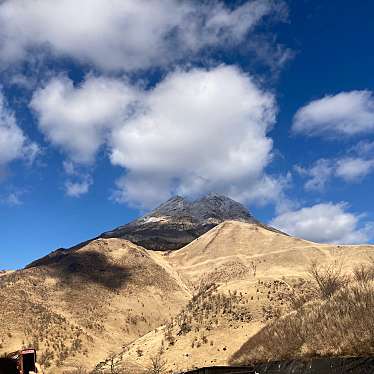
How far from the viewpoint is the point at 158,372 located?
36656 millimetres

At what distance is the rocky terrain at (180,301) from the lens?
117 feet

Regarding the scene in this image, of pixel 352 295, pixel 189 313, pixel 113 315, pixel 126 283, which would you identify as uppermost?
pixel 126 283

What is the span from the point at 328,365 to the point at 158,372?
77.6 ft

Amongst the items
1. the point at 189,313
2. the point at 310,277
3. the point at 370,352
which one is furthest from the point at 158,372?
the point at 310,277

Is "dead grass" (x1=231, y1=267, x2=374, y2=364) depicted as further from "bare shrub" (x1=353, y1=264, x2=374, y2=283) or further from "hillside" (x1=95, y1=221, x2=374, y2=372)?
"hillside" (x1=95, y1=221, x2=374, y2=372)

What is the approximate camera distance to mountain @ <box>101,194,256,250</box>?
14112cm

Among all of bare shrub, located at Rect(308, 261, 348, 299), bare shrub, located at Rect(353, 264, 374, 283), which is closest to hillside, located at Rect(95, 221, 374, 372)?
bare shrub, located at Rect(308, 261, 348, 299)

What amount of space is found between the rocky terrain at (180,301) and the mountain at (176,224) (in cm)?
1984

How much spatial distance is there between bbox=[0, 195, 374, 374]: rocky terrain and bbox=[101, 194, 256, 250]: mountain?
19838 mm

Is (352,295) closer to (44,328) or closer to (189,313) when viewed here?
(189,313)

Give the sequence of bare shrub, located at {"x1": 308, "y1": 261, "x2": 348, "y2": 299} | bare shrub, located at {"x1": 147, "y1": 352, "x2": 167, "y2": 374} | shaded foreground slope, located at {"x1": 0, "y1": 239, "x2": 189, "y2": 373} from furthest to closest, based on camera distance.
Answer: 1. shaded foreground slope, located at {"x1": 0, "y1": 239, "x2": 189, "y2": 373}
2. bare shrub, located at {"x1": 147, "y1": 352, "x2": 167, "y2": 374}
3. bare shrub, located at {"x1": 308, "y1": 261, "x2": 348, "y2": 299}

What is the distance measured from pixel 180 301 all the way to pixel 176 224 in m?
86.4

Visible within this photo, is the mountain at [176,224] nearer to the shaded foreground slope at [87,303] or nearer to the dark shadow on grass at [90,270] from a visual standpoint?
the dark shadow on grass at [90,270]

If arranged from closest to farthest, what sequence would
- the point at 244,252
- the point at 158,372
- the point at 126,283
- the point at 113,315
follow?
the point at 158,372 < the point at 113,315 < the point at 126,283 < the point at 244,252
